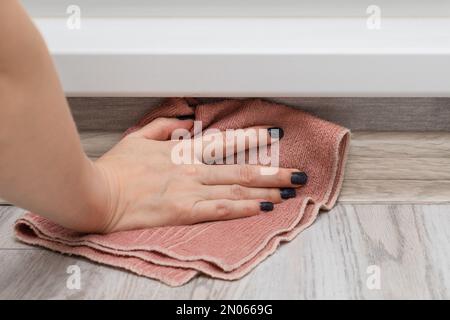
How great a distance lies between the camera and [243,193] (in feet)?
3.32

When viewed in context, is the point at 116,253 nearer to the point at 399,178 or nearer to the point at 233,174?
the point at 233,174

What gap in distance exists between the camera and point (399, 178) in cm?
109

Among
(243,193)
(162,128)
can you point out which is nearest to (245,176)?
(243,193)

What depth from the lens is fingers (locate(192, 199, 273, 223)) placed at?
0.97 meters

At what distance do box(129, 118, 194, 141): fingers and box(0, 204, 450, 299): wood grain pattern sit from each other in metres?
0.24

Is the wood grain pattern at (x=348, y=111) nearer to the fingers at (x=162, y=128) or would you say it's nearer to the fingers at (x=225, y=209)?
the fingers at (x=162, y=128)

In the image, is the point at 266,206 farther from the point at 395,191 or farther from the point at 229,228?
the point at 395,191

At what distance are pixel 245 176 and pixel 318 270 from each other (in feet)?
0.67

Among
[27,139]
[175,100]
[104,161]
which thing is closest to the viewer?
[27,139]

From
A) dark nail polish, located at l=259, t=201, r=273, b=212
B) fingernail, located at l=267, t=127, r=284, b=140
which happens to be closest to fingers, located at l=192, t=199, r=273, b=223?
dark nail polish, located at l=259, t=201, r=273, b=212

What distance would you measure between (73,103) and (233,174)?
1.01 ft

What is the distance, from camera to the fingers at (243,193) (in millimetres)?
1002

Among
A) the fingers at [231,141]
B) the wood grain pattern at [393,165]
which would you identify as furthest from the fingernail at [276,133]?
the wood grain pattern at [393,165]

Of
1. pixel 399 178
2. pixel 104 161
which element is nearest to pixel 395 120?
pixel 399 178
